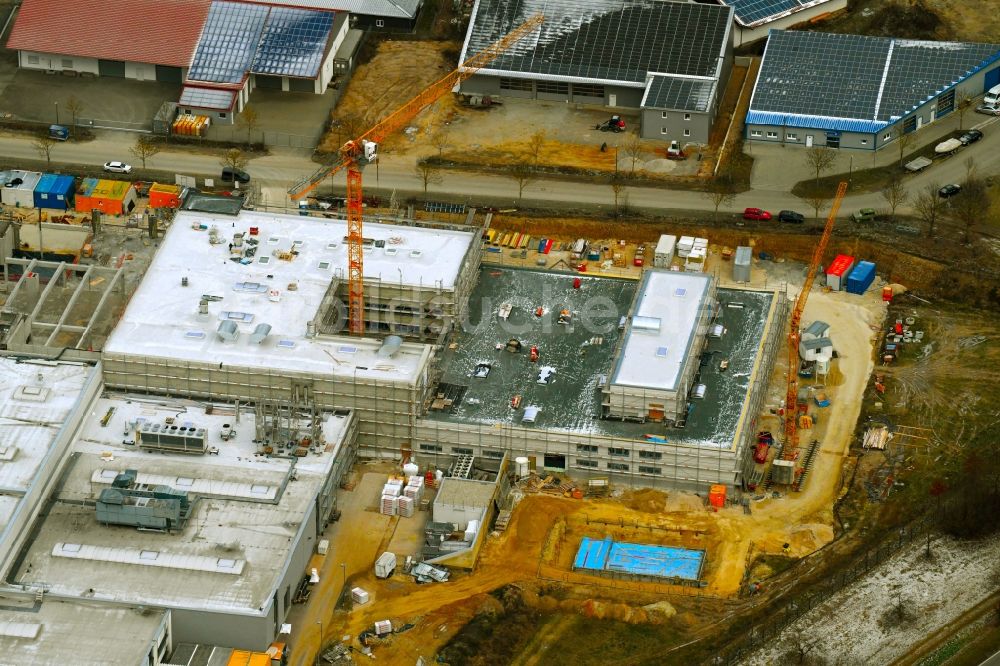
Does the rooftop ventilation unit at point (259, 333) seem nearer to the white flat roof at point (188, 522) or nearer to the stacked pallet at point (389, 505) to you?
the white flat roof at point (188, 522)

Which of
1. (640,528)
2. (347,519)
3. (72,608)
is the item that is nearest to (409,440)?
(347,519)

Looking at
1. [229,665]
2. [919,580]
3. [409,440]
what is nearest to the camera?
[229,665]

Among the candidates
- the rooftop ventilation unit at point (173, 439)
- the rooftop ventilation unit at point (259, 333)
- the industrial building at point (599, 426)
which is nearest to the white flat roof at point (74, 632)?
the rooftop ventilation unit at point (173, 439)

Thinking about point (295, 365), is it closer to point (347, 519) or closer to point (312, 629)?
point (347, 519)

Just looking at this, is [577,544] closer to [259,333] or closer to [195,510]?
[195,510]

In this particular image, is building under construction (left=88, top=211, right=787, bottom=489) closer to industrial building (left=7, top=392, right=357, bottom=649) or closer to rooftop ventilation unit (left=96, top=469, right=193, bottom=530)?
industrial building (left=7, top=392, right=357, bottom=649)

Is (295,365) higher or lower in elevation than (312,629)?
higher
